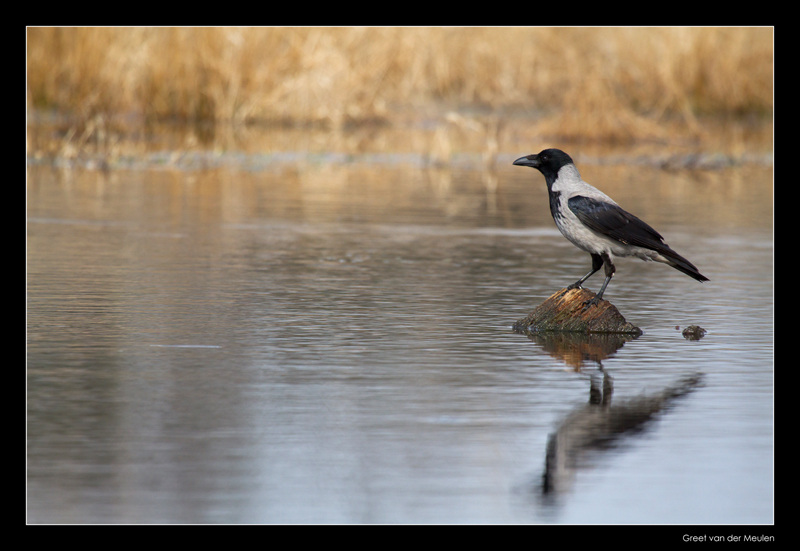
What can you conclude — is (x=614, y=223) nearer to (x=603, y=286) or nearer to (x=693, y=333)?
(x=603, y=286)

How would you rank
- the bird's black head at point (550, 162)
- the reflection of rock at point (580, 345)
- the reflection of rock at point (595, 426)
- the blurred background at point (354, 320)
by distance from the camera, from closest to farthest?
the blurred background at point (354, 320), the reflection of rock at point (595, 426), the reflection of rock at point (580, 345), the bird's black head at point (550, 162)

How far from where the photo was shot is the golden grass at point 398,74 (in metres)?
24.9

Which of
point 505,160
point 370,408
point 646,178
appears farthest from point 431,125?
point 370,408

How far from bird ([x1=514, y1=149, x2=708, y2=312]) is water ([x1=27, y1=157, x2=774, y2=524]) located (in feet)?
1.70

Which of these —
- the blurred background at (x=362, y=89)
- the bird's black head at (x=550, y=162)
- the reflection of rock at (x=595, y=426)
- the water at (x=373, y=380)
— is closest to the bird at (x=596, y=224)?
the bird's black head at (x=550, y=162)

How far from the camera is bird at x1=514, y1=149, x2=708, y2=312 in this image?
831 centimetres

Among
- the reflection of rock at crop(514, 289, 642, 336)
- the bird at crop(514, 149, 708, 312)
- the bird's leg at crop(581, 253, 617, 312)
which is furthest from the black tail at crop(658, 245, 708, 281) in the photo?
the reflection of rock at crop(514, 289, 642, 336)

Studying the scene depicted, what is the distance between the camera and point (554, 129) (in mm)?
25531

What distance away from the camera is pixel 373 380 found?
22.5 feet

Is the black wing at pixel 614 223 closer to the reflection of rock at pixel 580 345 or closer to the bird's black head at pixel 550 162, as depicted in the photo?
the bird's black head at pixel 550 162

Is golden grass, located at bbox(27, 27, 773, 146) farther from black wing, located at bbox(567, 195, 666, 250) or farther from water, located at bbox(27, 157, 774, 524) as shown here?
black wing, located at bbox(567, 195, 666, 250)

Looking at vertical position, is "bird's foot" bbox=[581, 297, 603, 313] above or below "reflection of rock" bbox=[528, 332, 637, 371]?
above

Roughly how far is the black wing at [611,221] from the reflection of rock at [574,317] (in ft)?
1.45

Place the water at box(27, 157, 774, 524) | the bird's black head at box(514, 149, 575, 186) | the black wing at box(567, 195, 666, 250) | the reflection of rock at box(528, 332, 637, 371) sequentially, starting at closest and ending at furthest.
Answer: the water at box(27, 157, 774, 524) < the reflection of rock at box(528, 332, 637, 371) < the black wing at box(567, 195, 666, 250) < the bird's black head at box(514, 149, 575, 186)
